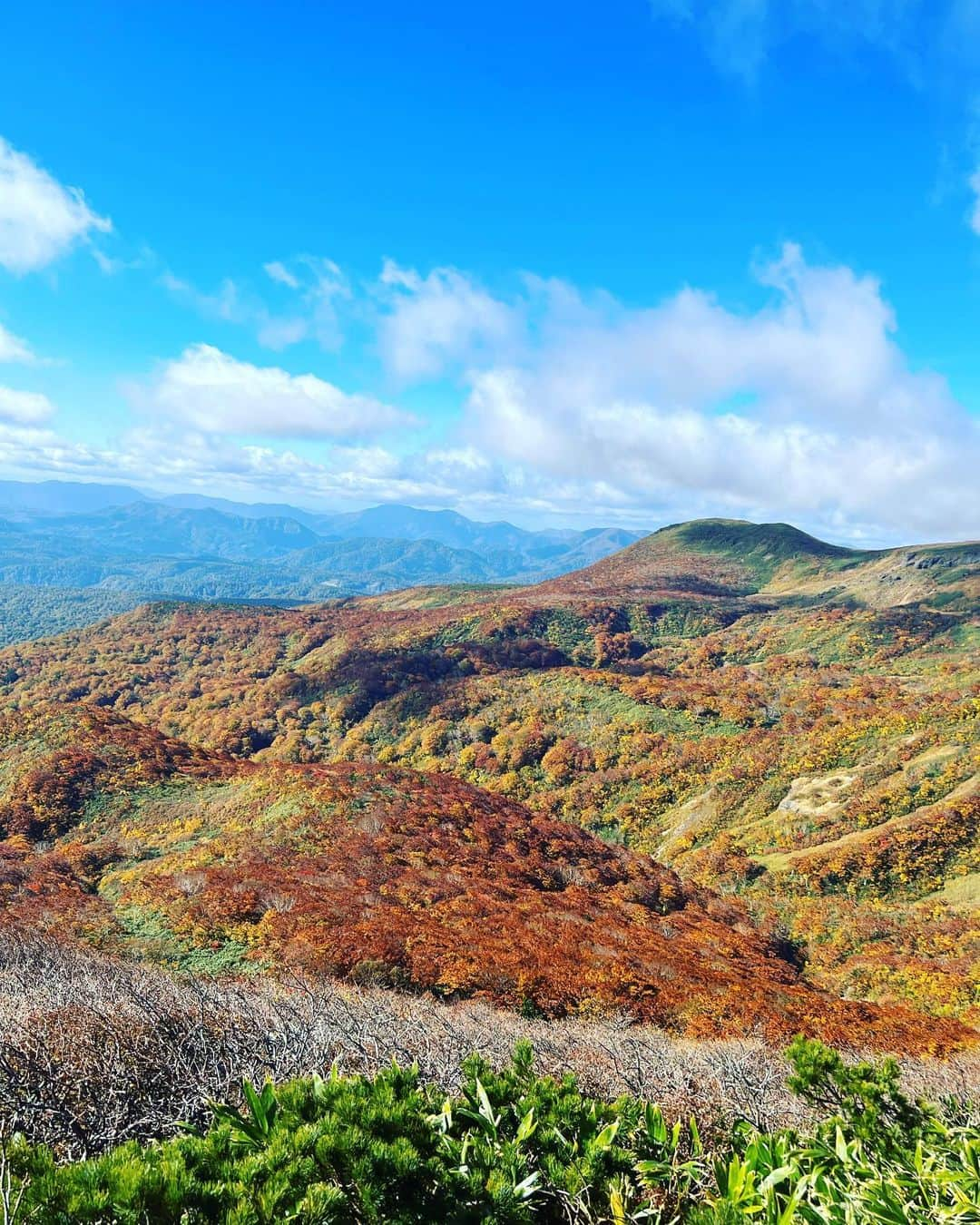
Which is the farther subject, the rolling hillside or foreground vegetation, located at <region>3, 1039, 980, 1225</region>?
the rolling hillside

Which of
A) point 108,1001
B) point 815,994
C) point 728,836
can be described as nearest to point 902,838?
point 728,836

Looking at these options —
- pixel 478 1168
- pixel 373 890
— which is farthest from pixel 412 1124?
pixel 373 890

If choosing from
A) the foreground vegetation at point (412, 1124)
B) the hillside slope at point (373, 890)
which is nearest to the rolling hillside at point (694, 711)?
the hillside slope at point (373, 890)

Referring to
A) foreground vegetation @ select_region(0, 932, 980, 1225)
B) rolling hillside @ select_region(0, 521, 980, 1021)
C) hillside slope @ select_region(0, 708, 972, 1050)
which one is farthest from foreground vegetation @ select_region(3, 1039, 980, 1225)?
rolling hillside @ select_region(0, 521, 980, 1021)

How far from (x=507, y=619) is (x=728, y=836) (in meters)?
46.7

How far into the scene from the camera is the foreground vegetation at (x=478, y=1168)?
347cm

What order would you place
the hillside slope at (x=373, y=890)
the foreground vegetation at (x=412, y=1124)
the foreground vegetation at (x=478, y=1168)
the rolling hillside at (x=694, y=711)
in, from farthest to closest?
the rolling hillside at (x=694, y=711) < the hillside slope at (x=373, y=890) < the foreground vegetation at (x=412, y=1124) < the foreground vegetation at (x=478, y=1168)

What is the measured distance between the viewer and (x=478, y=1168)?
4336 mm

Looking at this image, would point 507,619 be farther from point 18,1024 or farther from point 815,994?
point 18,1024

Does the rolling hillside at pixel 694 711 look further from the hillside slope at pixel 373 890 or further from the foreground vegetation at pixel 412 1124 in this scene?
the foreground vegetation at pixel 412 1124

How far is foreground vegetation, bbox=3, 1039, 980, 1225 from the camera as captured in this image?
347 cm

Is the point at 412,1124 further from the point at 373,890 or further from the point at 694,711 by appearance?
the point at 694,711

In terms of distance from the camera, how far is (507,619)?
76.2 meters

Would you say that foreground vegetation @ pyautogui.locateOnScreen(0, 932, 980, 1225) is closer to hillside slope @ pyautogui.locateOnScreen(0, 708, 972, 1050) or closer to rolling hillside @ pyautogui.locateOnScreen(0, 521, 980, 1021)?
hillside slope @ pyautogui.locateOnScreen(0, 708, 972, 1050)
